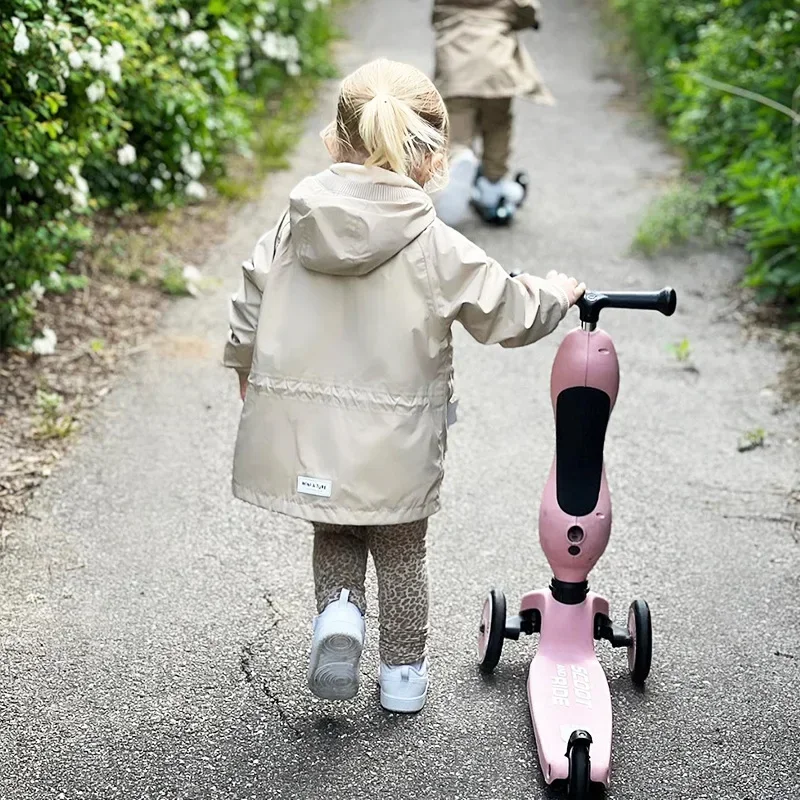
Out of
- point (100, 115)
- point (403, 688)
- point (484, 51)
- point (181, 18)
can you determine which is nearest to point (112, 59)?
point (100, 115)

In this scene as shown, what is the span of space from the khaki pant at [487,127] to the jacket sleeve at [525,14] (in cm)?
45

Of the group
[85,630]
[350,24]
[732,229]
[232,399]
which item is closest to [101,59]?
[232,399]

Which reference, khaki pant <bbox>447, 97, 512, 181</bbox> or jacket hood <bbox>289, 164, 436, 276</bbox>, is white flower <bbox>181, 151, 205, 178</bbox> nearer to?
khaki pant <bbox>447, 97, 512, 181</bbox>

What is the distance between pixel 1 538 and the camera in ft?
13.2

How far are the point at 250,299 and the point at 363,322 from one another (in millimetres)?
301

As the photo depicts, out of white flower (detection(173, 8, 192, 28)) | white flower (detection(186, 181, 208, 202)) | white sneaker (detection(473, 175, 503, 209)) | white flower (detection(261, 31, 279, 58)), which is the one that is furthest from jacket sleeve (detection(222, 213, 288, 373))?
white flower (detection(261, 31, 279, 58))

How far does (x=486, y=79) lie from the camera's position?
7086 mm

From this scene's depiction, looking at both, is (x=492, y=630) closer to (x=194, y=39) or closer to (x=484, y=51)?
(x=194, y=39)

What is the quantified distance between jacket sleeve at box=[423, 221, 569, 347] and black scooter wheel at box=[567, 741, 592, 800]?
921 millimetres

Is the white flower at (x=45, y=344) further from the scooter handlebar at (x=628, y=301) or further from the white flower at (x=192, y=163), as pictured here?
the scooter handlebar at (x=628, y=301)

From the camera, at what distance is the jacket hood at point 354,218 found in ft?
9.26

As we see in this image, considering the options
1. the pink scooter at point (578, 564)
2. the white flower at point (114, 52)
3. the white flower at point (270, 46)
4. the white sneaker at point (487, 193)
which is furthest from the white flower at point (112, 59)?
the white flower at point (270, 46)

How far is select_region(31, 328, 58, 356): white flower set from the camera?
5.12 metres

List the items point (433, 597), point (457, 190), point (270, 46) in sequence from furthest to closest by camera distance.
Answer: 1. point (270, 46)
2. point (457, 190)
3. point (433, 597)
